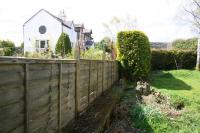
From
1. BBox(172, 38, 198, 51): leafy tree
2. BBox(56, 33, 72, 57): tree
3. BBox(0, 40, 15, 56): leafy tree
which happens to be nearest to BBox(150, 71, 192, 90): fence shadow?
BBox(56, 33, 72, 57): tree

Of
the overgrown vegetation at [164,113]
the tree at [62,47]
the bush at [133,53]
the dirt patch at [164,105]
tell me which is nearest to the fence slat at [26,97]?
the tree at [62,47]

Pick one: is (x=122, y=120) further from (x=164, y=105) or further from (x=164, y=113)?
(x=164, y=105)

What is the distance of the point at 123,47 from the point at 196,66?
9803 mm

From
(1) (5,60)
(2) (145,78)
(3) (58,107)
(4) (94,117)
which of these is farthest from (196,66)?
(1) (5,60)

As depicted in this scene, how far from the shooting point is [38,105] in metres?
3.54

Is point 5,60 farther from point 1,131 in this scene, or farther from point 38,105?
point 38,105

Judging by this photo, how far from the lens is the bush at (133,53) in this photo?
1495cm

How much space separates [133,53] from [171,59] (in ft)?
31.3

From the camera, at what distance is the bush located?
49.1ft

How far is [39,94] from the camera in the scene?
11.8 feet

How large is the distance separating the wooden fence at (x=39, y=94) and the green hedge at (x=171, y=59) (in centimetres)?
1801

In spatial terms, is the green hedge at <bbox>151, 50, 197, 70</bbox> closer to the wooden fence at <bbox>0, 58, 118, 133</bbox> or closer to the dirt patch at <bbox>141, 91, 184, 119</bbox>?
the dirt patch at <bbox>141, 91, 184, 119</bbox>

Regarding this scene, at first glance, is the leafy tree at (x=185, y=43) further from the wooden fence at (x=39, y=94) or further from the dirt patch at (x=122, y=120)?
the wooden fence at (x=39, y=94)

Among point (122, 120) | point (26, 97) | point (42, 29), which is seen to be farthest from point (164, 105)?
point (42, 29)
